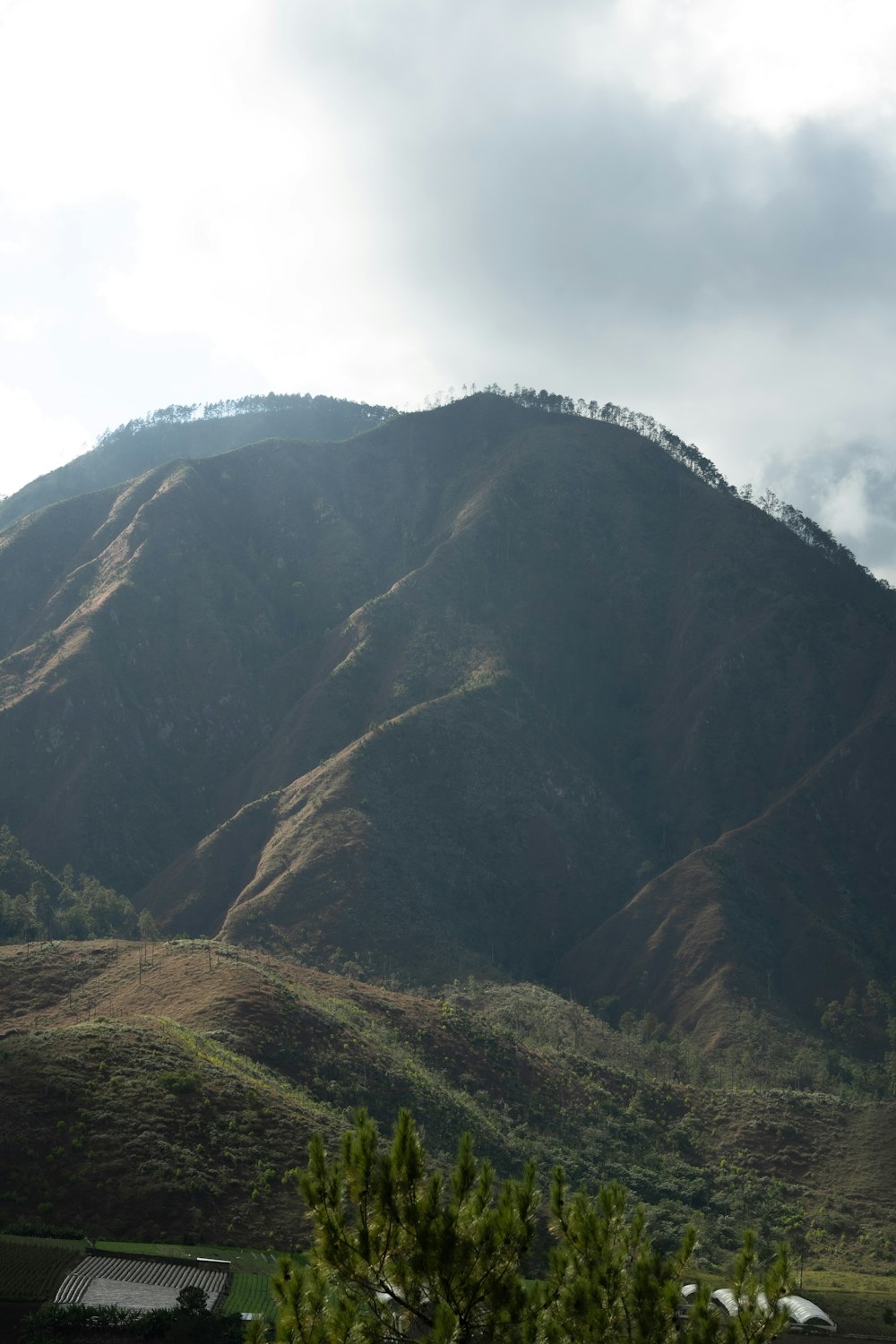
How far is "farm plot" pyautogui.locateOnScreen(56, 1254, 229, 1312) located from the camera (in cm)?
2991

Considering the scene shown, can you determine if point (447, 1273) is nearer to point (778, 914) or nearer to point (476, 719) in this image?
point (778, 914)

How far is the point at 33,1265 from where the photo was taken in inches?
1229

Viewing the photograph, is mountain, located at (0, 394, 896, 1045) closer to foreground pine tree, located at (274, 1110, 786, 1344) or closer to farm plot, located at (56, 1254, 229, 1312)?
farm plot, located at (56, 1254, 229, 1312)

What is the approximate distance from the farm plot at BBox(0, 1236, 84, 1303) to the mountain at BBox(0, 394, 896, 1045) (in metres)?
56.8

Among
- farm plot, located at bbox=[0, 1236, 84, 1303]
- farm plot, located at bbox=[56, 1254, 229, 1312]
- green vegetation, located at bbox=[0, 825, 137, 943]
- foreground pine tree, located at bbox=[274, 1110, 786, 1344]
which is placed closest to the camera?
foreground pine tree, located at bbox=[274, 1110, 786, 1344]

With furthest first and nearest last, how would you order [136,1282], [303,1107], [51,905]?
[51,905] → [303,1107] → [136,1282]

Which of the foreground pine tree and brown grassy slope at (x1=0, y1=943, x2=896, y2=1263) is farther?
brown grassy slope at (x1=0, y1=943, x2=896, y2=1263)

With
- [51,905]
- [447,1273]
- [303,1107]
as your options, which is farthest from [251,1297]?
[51,905]

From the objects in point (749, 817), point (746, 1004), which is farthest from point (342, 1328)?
point (749, 817)

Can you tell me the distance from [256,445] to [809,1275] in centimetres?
15702

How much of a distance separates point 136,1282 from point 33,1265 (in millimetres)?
3178

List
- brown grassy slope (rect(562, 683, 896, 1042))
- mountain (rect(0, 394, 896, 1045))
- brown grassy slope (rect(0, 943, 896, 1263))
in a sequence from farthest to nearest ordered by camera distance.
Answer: mountain (rect(0, 394, 896, 1045))
brown grassy slope (rect(562, 683, 896, 1042))
brown grassy slope (rect(0, 943, 896, 1263))

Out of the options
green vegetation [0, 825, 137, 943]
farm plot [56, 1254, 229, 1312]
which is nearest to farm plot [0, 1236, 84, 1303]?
farm plot [56, 1254, 229, 1312]

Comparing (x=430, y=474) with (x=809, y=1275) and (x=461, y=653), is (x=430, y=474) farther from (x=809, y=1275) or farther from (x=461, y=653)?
(x=809, y=1275)
